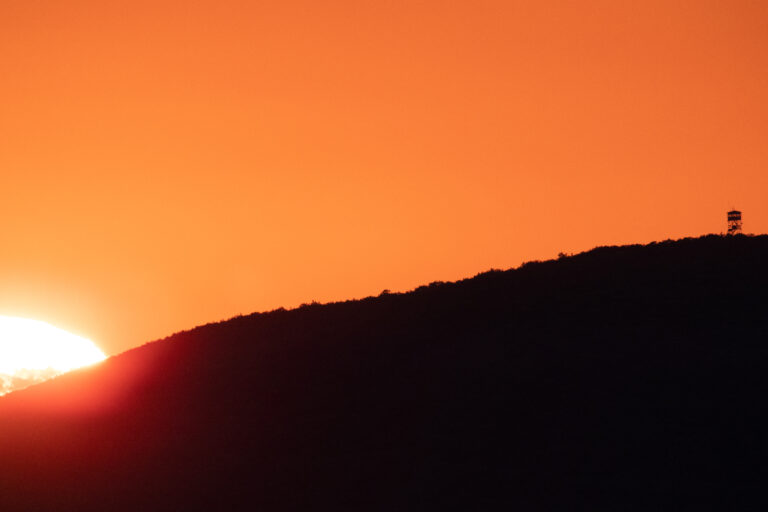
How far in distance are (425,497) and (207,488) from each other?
7.45m

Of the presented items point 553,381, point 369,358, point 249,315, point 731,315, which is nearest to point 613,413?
point 553,381

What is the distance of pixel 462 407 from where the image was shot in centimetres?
3116

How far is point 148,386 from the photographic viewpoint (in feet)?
136

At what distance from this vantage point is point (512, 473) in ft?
88.5

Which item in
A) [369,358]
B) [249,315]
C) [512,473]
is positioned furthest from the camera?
[249,315]

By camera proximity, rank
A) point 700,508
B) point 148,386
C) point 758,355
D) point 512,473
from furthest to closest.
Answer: point 148,386 < point 758,355 < point 512,473 < point 700,508

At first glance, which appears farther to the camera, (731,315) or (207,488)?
(731,315)

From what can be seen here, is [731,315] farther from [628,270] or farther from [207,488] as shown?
[207,488]

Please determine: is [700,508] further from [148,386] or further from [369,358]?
[148,386]

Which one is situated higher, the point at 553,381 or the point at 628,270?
the point at 628,270

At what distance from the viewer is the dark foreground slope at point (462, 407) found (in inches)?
1043

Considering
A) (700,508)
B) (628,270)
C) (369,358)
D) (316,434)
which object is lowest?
(700,508)

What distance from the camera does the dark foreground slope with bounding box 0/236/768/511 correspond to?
86.9 feet

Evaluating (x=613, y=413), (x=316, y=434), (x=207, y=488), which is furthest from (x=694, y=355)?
(x=207, y=488)
